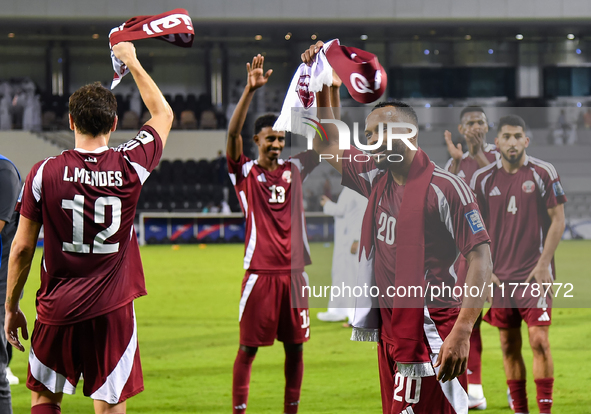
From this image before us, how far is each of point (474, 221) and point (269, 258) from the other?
218 cm

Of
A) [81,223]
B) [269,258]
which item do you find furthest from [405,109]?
[269,258]

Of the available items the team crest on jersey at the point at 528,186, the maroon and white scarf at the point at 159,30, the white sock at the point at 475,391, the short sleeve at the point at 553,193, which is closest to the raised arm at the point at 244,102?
the maroon and white scarf at the point at 159,30

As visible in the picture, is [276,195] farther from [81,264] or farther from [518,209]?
[81,264]

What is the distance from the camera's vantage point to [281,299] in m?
4.58

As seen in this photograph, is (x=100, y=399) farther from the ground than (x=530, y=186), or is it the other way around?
(x=530, y=186)

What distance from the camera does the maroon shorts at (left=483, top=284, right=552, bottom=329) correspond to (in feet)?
14.7

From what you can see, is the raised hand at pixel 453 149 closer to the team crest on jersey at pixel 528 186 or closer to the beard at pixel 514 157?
the beard at pixel 514 157

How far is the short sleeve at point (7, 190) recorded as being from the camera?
3.72m

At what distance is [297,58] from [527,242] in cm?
2219

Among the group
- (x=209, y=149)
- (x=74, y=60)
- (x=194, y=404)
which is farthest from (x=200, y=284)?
(x=74, y=60)

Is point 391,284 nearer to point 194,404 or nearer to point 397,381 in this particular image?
point 397,381

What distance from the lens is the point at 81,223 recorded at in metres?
2.99

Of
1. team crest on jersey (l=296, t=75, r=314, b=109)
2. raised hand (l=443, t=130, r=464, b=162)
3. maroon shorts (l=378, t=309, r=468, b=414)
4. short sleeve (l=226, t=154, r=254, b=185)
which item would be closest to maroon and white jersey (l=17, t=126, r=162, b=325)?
team crest on jersey (l=296, t=75, r=314, b=109)

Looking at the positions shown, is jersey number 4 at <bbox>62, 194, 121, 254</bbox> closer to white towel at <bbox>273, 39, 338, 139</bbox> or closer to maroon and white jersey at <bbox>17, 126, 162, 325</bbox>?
maroon and white jersey at <bbox>17, 126, 162, 325</bbox>
